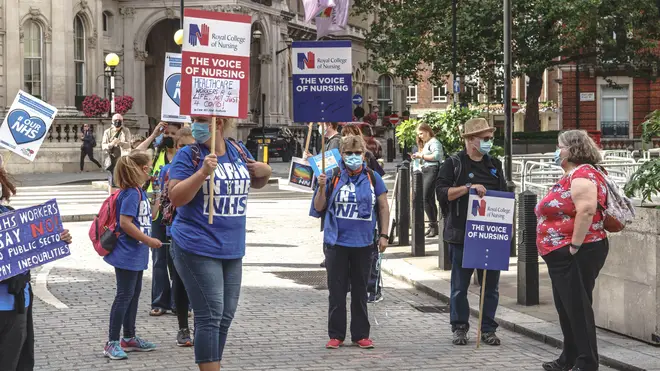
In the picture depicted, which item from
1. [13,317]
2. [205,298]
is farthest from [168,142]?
[13,317]

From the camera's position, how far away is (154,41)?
5869 centimetres

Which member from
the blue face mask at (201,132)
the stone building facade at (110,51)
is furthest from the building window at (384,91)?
the blue face mask at (201,132)

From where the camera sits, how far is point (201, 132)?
24.0 ft

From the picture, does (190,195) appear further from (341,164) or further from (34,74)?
(34,74)

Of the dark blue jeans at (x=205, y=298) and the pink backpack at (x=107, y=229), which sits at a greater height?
the pink backpack at (x=107, y=229)

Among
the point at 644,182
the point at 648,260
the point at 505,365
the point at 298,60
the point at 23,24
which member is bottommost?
the point at 505,365

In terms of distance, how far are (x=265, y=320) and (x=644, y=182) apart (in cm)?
356

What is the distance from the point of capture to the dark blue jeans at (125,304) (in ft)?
29.5

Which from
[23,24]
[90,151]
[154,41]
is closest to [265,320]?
[90,151]

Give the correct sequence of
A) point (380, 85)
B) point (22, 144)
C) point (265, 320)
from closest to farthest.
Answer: point (22, 144) → point (265, 320) → point (380, 85)

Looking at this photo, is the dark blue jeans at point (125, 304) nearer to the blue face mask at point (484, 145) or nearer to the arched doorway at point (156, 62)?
the blue face mask at point (484, 145)

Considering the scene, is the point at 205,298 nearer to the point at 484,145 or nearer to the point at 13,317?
the point at 13,317

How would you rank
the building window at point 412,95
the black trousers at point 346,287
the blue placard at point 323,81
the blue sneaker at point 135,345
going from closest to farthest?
1. the blue sneaker at point 135,345
2. the black trousers at point 346,287
3. the blue placard at point 323,81
4. the building window at point 412,95

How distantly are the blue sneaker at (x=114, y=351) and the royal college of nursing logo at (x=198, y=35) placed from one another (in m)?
2.62
